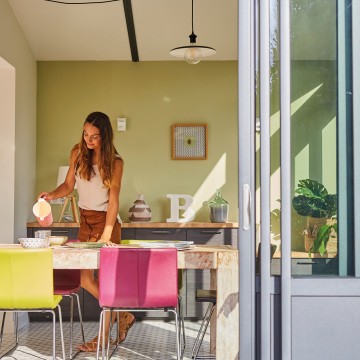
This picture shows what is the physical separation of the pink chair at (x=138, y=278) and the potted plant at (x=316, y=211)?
52.7 inches

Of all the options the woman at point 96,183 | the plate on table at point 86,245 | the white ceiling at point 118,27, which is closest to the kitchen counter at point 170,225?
the woman at point 96,183

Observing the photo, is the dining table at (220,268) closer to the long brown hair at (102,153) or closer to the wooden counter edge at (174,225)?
the long brown hair at (102,153)

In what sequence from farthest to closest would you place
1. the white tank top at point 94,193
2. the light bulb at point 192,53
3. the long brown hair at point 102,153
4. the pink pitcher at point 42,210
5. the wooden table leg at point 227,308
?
the light bulb at point 192,53 → the white tank top at point 94,193 → the long brown hair at point 102,153 → the pink pitcher at point 42,210 → the wooden table leg at point 227,308

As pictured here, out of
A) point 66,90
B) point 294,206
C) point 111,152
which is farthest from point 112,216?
point 66,90

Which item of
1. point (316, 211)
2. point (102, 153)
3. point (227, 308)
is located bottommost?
point (227, 308)

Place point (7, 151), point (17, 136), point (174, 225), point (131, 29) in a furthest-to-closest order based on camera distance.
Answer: point (174, 225), point (131, 29), point (17, 136), point (7, 151)

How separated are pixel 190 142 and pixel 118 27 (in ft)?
4.73

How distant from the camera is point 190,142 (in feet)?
24.2

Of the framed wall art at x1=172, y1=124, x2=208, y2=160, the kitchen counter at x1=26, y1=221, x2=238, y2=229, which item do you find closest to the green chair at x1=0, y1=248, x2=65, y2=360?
the kitchen counter at x1=26, y1=221, x2=238, y2=229

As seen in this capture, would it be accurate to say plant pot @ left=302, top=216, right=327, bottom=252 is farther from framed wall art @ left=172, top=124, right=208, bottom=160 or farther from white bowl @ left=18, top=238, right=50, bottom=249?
framed wall art @ left=172, top=124, right=208, bottom=160

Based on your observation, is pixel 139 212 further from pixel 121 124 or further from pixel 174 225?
pixel 121 124

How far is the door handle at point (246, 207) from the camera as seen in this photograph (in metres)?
2.82

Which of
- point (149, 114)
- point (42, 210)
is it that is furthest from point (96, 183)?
point (149, 114)

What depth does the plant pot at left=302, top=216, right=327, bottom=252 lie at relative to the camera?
9.36ft
